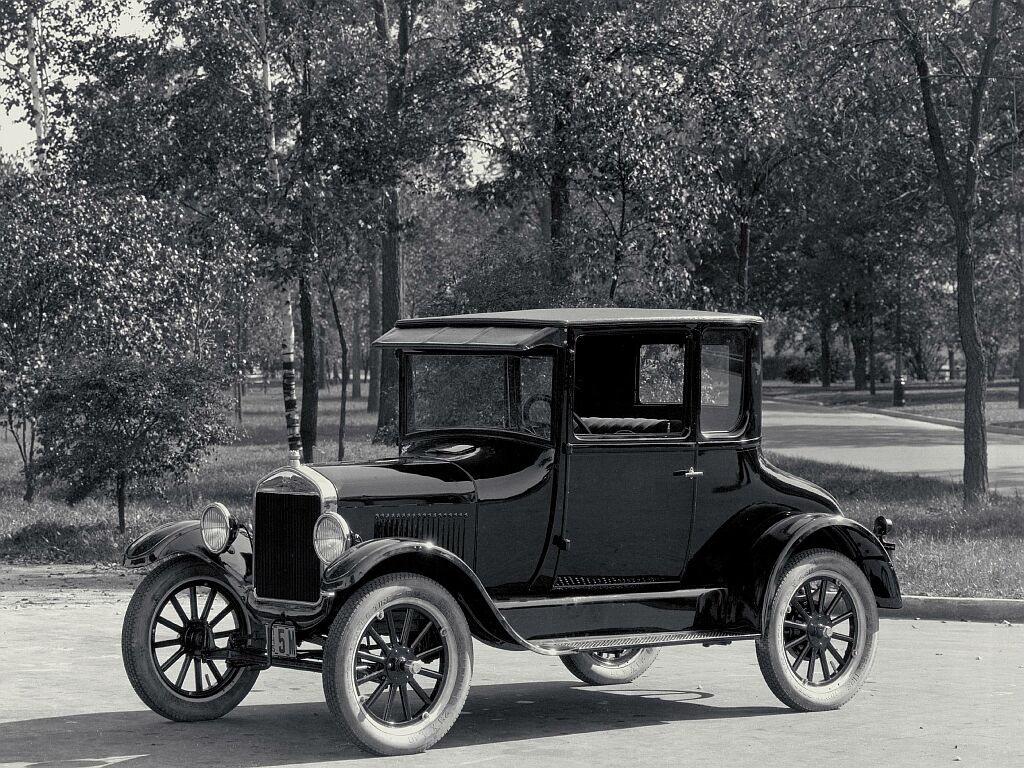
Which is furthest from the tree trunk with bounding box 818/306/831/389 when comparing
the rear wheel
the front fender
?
the front fender

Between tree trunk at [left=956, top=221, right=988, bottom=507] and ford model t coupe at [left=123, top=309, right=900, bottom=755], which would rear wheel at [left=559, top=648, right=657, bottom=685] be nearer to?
ford model t coupe at [left=123, top=309, right=900, bottom=755]

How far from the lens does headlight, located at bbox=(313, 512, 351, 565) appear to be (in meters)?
6.83

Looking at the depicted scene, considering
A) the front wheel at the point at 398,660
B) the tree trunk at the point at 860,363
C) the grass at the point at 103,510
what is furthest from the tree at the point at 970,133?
the tree trunk at the point at 860,363

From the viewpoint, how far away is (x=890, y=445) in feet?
102

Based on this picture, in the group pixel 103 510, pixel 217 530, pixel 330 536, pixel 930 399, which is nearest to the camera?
pixel 330 536

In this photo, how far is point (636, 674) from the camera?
8875mm

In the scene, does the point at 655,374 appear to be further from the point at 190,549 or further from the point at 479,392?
the point at 190,549

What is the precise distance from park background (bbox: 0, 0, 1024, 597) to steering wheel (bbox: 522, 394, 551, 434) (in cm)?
602

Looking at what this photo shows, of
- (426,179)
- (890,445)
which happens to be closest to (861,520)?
(426,179)

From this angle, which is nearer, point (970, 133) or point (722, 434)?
point (722, 434)

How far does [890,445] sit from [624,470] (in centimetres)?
2446

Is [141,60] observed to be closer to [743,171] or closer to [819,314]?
[743,171]

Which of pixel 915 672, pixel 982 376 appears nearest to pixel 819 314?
pixel 982 376

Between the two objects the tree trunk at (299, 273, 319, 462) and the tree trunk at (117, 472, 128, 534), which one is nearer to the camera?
the tree trunk at (117, 472, 128, 534)
